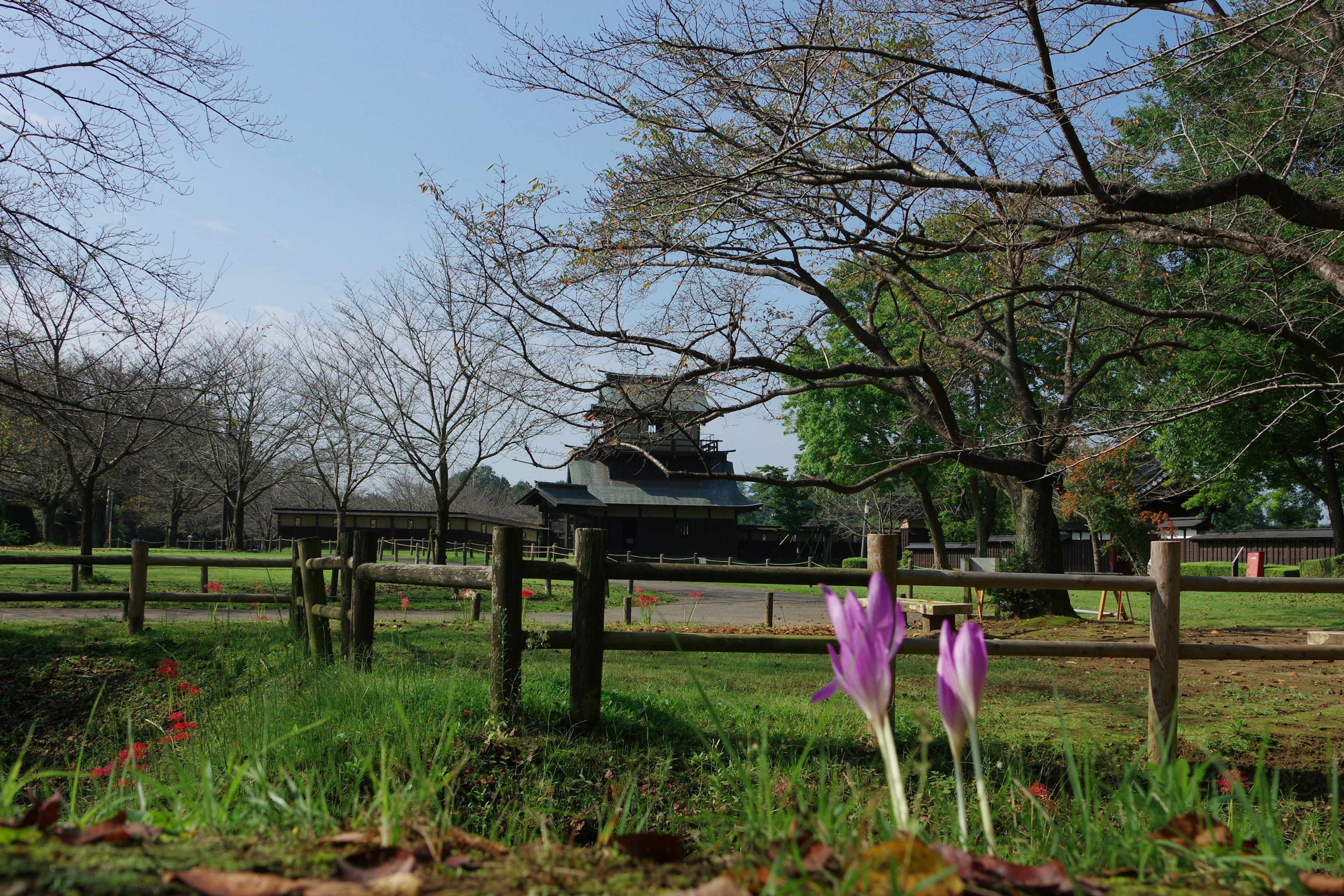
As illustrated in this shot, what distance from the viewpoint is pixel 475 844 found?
1.36 meters

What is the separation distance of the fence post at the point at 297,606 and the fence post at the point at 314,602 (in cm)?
7

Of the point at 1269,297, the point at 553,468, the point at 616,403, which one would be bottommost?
the point at 553,468

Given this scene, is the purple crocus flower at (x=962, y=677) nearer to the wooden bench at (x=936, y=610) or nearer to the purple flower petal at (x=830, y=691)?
the purple flower petal at (x=830, y=691)

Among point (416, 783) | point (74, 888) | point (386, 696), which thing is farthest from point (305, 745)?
point (74, 888)

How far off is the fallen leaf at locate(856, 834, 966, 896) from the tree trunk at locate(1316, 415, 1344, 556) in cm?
2510

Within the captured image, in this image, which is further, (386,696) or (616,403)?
(616,403)

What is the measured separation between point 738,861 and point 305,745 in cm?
288

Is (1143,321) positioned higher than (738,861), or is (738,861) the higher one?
(1143,321)

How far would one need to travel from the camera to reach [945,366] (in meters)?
13.3

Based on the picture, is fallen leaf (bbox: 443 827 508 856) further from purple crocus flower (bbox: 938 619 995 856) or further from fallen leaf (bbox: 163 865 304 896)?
purple crocus flower (bbox: 938 619 995 856)

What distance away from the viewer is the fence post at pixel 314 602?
292 inches

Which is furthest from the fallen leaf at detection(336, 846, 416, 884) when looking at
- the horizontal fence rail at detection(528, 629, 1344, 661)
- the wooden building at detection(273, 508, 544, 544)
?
the wooden building at detection(273, 508, 544, 544)

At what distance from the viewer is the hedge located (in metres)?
24.3

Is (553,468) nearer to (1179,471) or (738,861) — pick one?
(738,861)
